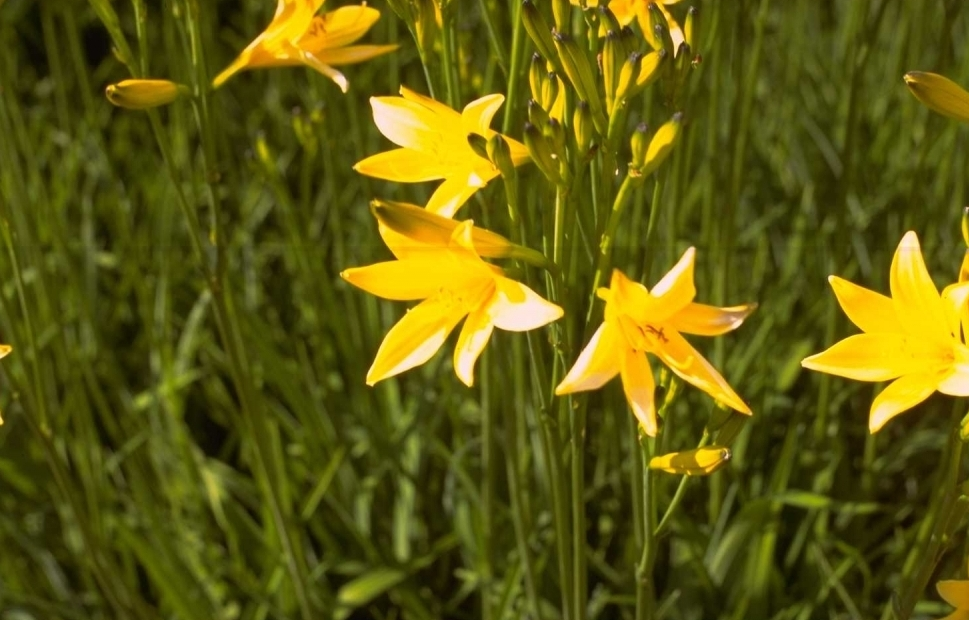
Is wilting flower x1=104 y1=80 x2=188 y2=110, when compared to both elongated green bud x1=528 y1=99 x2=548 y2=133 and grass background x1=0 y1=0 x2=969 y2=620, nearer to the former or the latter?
grass background x1=0 y1=0 x2=969 y2=620

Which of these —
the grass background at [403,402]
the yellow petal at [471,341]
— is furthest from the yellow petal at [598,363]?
the grass background at [403,402]

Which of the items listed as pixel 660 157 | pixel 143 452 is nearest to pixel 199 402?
pixel 143 452

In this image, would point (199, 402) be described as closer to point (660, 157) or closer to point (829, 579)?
point (829, 579)

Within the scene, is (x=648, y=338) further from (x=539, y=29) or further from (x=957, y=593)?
(x=957, y=593)

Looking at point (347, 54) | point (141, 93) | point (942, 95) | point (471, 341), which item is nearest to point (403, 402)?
point (347, 54)

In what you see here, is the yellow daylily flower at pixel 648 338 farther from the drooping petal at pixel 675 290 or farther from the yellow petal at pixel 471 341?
the yellow petal at pixel 471 341
